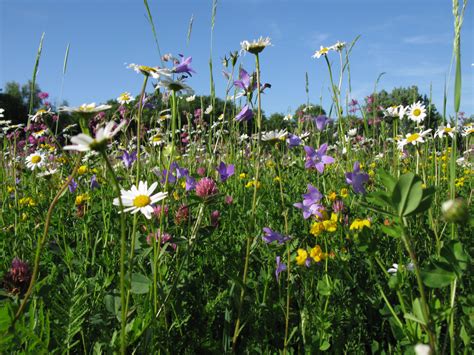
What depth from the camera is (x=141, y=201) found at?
110 centimetres

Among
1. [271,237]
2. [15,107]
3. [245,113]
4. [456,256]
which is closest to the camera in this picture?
[456,256]

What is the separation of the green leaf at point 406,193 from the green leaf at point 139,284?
71 cm

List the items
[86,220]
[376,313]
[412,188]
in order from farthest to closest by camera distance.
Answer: [86,220] → [376,313] → [412,188]

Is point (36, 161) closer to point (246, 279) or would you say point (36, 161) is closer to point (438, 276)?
point (246, 279)

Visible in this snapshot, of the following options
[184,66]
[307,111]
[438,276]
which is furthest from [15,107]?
[438,276]

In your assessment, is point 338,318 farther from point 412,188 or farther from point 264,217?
point 264,217

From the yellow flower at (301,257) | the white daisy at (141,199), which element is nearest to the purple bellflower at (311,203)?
the yellow flower at (301,257)

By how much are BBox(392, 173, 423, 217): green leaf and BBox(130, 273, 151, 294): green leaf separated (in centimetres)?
71

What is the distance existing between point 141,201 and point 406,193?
0.67 metres

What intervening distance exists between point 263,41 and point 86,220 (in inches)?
44.5

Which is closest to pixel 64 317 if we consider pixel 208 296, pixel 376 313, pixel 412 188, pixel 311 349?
pixel 208 296

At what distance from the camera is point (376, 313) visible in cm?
142

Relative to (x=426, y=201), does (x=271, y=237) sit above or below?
below

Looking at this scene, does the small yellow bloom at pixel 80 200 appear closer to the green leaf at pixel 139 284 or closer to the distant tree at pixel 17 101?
the green leaf at pixel 139 284
